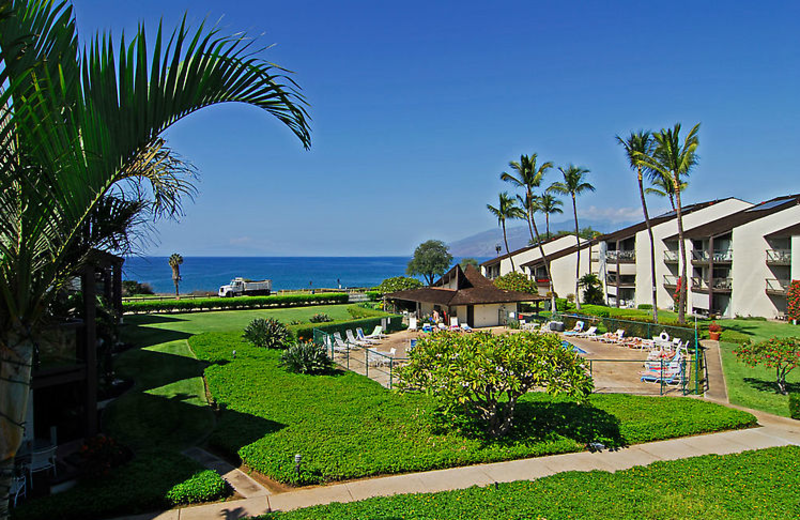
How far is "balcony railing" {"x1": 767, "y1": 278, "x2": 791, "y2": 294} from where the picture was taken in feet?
110

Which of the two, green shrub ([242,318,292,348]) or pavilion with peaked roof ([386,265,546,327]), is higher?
pavilion with peaked roof ([386,265,546,327])

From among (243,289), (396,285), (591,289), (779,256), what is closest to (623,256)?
(591,289)

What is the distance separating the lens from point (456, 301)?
32250 mm

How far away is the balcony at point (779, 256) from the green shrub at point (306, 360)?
34083 millimetres

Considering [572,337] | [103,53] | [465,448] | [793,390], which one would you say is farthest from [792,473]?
[572,337]

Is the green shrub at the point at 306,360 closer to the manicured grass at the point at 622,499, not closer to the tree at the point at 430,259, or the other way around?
the manicured grass at the point at 622,499

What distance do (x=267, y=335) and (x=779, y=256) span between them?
36.1m

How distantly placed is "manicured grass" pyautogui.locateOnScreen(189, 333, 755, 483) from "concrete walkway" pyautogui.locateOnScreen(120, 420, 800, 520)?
30 centimetres

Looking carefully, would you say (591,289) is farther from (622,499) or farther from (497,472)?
(622,499)

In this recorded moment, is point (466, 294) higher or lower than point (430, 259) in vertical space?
lower

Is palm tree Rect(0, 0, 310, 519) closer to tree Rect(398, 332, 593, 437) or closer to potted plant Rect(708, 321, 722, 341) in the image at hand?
tree Rect(398, 332, 593, 437)

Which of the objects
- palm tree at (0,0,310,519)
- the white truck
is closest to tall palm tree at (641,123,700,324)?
palm tree at (0,0,310,519)

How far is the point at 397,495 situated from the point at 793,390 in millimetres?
16286

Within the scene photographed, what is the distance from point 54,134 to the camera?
9.89 ft
